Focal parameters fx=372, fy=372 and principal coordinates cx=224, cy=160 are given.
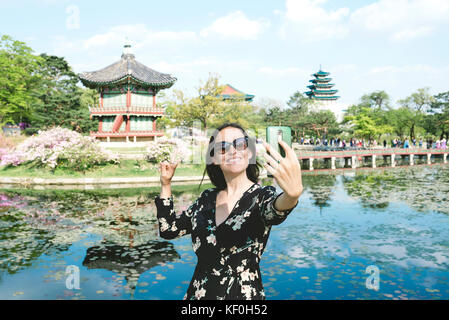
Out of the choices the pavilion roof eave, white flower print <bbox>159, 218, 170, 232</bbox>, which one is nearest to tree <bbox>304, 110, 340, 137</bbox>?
the pavilion roof eave

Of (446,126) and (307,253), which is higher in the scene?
(446,126)

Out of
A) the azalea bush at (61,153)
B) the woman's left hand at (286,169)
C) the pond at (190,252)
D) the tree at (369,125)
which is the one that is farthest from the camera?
the tree at (369,125)

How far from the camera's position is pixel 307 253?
9.60 metres

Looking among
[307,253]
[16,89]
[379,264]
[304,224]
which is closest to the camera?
[379,264]

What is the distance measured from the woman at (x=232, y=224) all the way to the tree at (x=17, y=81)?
40917 mm

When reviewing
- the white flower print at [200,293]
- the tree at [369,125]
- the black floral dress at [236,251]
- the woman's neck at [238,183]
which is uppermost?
the tree at [369,125]

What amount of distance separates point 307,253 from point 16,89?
3982cm

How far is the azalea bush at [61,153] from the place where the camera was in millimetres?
25016

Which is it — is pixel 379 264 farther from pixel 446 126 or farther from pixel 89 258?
pixel 446 126

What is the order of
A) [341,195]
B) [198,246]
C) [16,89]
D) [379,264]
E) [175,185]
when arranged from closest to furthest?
[198,246], [379,264], [341,195], [175,185], [16,89]

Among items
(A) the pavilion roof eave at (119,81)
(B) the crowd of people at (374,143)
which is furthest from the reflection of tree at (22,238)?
(B) the crowd of people at (374,143)

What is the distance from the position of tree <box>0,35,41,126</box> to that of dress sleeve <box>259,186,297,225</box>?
4126 centimetres

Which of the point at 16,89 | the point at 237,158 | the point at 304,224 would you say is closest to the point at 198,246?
the point at 237,158

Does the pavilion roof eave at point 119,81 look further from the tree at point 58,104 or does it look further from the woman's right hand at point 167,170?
the woman's right hand at point 167,170
